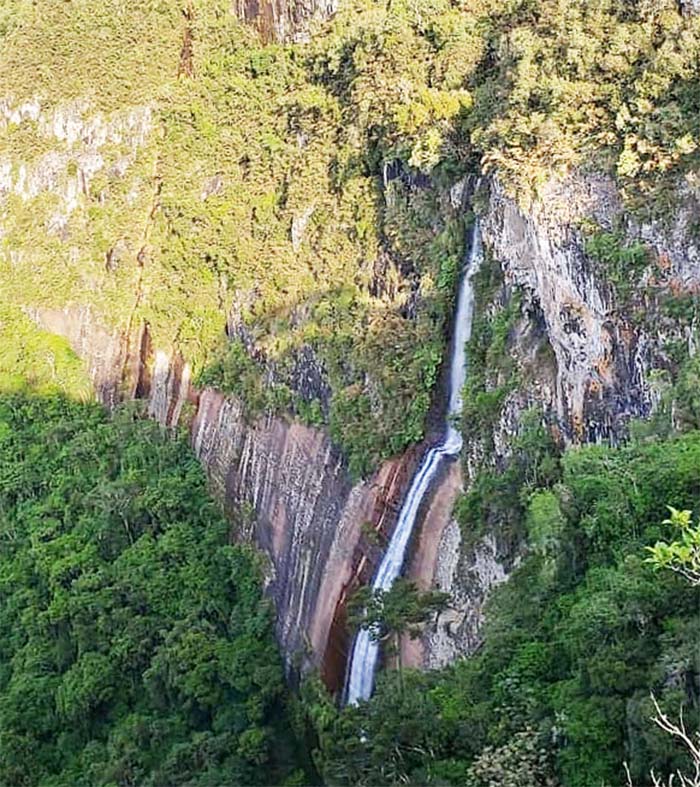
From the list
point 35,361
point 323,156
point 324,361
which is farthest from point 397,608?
point 35,361

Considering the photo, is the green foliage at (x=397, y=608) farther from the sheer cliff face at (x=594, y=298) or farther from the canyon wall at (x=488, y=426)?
the sheer cliff face at (x=594, y=298)

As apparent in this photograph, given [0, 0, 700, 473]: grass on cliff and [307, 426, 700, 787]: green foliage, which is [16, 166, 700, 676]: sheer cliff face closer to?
Result: [0, 0, 700, 473]: grass on cliff

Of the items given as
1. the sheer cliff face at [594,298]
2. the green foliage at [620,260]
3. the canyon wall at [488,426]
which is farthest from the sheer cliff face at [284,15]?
the green foliage at [620,260]

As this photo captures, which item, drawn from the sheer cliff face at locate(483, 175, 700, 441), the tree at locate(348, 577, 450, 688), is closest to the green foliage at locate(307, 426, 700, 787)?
the tree at locate(348, 577, 450, 688)

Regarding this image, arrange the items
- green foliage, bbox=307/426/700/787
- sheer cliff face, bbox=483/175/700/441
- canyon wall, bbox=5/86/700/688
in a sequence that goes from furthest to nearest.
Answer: canyon wall, bbox=5/86/700/688 → sheer cliff face, bbox=483/175/700/441 → green foliage, bbox=307/426/700/787

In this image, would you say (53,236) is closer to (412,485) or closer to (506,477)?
(412,485)
